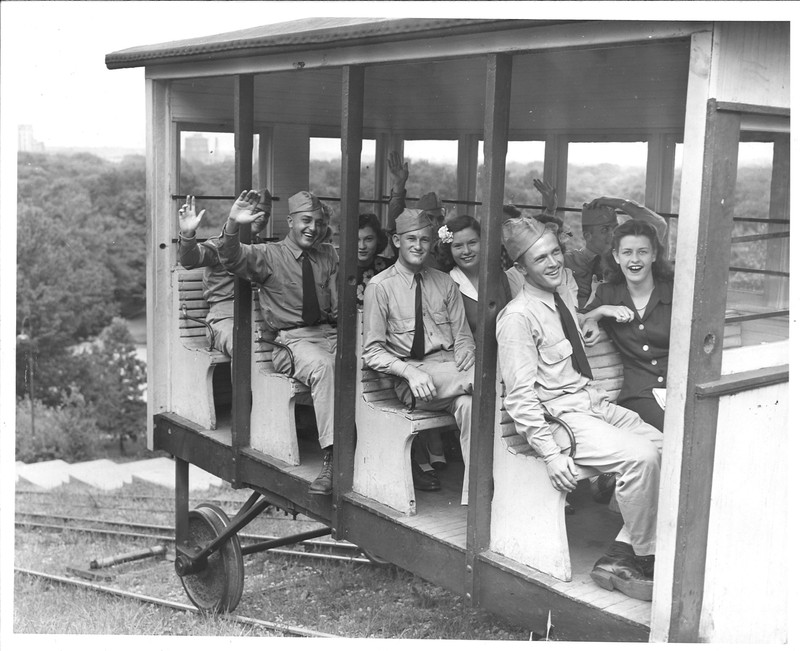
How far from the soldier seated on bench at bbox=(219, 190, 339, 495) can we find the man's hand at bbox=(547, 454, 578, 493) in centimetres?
191

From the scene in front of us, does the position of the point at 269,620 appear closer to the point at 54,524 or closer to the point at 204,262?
the point at 204,262

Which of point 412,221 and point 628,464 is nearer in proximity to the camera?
point 628,464

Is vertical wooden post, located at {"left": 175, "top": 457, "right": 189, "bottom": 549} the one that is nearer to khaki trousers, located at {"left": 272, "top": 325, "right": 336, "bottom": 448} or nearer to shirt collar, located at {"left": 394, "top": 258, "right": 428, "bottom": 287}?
khaki trousers, located at {"left": 272, "top": 325, "right": 336, "bottom": 448}

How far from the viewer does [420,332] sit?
5340mm

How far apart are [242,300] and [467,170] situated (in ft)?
10.4

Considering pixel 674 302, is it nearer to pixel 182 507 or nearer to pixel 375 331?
pixel 375 331

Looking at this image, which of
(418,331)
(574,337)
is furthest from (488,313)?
(418,331)

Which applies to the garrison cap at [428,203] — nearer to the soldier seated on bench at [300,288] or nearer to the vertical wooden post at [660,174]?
the soldier seated on bench at [300,288]

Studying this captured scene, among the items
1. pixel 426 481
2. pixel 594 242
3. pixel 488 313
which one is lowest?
pixel 426 481

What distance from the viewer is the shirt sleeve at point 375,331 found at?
5.12m

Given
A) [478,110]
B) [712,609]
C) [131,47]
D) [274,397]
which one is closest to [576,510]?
[712,609]

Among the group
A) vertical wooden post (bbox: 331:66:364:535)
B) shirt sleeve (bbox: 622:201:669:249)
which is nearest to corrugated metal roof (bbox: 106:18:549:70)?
vertical wooden post (bbox: 331:66:364:535)

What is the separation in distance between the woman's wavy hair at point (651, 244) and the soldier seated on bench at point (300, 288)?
170 cm

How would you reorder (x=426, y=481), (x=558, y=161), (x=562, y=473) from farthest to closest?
(x=558, y=161)
(x=426, y=481)
(x=562, y=473)
